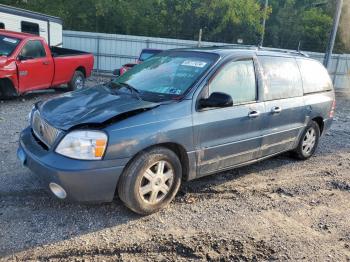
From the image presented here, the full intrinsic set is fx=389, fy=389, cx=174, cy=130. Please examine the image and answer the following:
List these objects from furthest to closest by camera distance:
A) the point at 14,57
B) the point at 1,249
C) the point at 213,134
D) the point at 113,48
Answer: the point at 113,48
the point at 14,57
the point at 213,134
the point at 1,249

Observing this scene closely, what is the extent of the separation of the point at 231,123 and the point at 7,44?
24.5 ft

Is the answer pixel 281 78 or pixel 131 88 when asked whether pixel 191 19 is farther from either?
pixel 131 88

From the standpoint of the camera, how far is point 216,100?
13.9 ft

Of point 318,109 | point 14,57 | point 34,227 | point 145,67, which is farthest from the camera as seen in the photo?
point 14,57

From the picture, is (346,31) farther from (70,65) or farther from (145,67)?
(145,67)

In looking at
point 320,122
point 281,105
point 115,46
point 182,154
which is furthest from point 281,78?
point 115,46

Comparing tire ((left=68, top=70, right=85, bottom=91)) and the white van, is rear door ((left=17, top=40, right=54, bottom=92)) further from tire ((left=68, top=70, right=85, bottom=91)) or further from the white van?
the white van

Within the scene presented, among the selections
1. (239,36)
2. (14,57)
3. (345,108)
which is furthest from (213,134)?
(239,36)

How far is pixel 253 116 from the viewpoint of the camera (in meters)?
4.82

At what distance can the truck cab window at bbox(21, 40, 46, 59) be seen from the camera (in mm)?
10039

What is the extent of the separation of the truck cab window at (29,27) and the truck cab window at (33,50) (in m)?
4.95

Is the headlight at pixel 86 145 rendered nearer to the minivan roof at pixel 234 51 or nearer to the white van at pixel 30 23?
the minivan roof at pixel 234 51

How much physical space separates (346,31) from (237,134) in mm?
31582

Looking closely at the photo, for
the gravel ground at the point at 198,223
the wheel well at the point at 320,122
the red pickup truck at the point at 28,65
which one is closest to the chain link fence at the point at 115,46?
the red pickup truck at the point at 28,65
